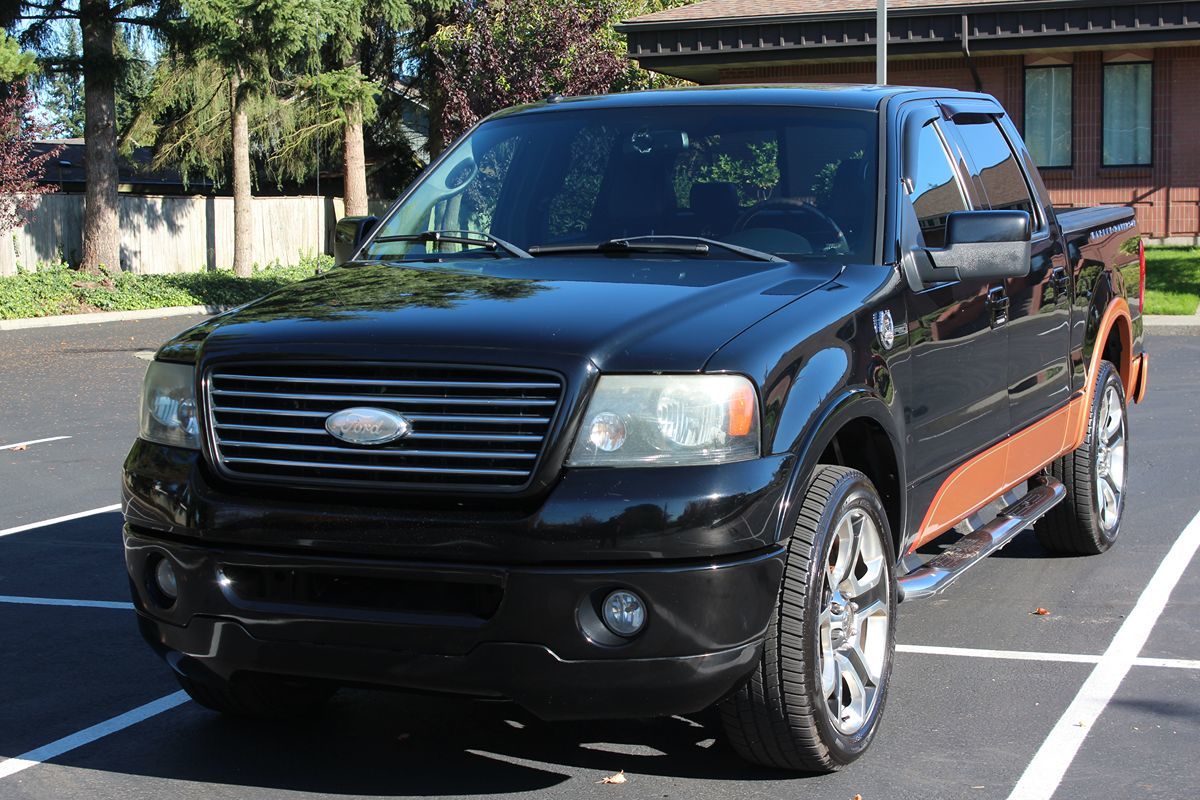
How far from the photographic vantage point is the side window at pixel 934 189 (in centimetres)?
536

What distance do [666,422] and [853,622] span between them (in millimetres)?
1036

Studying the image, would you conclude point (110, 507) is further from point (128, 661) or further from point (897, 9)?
point (897, 9)

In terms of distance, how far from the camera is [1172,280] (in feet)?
72.4

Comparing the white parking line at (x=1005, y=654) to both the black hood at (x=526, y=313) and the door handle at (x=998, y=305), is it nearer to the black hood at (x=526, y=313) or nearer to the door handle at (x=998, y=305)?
the door handle at (x=998, y=305)

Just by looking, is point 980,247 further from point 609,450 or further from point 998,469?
point 609,450

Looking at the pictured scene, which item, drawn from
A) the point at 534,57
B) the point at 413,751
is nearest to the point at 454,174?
the point at 413,751

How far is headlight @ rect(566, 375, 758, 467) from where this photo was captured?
Answer: 12.6 feet

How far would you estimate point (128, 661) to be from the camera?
573cm

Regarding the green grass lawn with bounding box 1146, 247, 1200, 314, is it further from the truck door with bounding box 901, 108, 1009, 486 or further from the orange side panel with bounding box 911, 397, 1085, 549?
the truck door with bounding box 901, 108, 1009, 486

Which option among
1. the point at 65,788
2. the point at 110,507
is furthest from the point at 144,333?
the point at 65,788

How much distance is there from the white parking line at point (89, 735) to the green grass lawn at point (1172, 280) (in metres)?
15.8

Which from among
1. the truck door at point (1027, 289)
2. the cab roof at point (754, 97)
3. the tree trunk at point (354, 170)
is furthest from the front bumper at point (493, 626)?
the tree trunk at point (354, 170)

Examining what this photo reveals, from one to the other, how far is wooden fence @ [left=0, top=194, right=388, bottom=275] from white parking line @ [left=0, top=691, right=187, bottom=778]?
26453 mm

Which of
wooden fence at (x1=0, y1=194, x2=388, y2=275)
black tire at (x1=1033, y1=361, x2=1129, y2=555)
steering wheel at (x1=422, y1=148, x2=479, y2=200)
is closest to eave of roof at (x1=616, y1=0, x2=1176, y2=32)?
wooden fence at (x1=0, y1=194, x2=388, y2=275)
